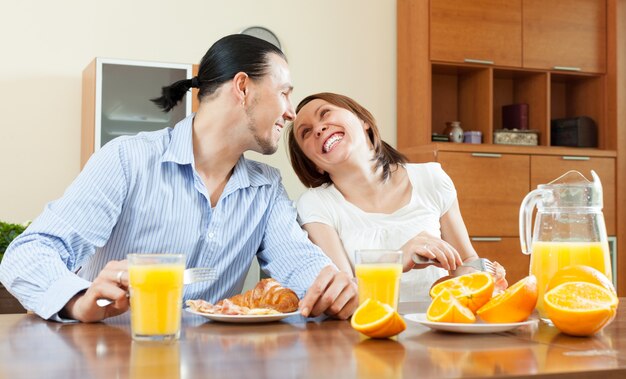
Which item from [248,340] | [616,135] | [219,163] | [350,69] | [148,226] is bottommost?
[248,340]

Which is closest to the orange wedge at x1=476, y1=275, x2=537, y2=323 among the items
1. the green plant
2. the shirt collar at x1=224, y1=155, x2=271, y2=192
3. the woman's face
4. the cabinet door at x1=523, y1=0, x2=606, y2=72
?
the shirt collar at x1=224, y1=155, x2=271, y2=192

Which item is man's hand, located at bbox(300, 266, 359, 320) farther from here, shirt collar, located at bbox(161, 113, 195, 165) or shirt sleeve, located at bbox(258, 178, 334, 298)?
shirt collar, located at bbox(161, 113, 195, 165)

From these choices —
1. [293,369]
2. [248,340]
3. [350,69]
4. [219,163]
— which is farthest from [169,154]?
[350,69]

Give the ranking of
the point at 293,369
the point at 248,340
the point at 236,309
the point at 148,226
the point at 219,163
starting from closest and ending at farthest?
the point at 293,369 < the point at 248,340 < the point at 236,309 < the point at 148,226 < the point at 219,163

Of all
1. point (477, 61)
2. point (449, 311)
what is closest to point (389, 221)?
point (449, 311)

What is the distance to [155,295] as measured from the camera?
3.77ft

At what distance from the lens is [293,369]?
0.91 m

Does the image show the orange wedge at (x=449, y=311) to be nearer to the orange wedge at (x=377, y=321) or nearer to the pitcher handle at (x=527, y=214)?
the orange wedge at (x=377, y=321)

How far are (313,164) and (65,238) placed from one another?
1029 mm

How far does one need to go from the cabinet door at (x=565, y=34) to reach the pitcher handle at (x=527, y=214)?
11.4ft

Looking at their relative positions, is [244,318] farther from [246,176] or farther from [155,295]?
[246,176]

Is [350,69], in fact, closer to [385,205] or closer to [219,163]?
[385,205]

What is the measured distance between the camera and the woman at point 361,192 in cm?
233

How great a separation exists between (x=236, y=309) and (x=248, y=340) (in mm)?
217
